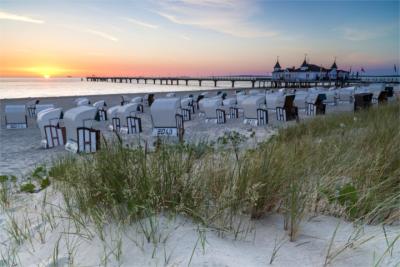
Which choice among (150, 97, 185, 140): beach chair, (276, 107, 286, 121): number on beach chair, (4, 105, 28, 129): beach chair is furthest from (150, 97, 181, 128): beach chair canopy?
(4, 105, 28, 129): beach chair

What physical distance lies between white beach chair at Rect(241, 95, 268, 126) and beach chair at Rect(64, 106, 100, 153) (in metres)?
7.31

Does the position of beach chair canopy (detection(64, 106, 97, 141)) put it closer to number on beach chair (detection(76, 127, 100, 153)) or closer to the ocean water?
number on beach chair (detection(76, 127, 100, 153))

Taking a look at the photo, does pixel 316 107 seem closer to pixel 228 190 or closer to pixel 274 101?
pixel 274 101

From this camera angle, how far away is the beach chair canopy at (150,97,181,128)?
11.1 metres

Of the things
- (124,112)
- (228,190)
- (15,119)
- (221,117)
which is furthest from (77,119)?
(15,119)

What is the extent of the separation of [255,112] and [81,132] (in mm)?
8076

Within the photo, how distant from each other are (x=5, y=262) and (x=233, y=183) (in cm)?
152

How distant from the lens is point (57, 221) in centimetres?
224

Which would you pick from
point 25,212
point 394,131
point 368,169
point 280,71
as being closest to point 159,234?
point 25,212

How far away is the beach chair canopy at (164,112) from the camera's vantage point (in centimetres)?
1108

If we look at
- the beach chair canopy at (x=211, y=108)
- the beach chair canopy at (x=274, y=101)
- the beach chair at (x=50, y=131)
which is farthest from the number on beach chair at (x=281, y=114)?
the beach chair at (x=50, y=131)

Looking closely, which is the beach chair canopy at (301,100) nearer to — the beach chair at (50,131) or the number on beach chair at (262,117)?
the number on beach chair at (262,117)

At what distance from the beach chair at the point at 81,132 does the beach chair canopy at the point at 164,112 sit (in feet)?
8.47

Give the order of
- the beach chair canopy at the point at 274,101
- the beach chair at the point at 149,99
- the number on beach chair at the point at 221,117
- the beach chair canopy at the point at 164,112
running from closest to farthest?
the beach chair canopy at the point at 164,112 → the number on beach chair at the point at 221,117 → the beach chair canopy at the point at 274,101 → the beach chair at the point at 149,99
